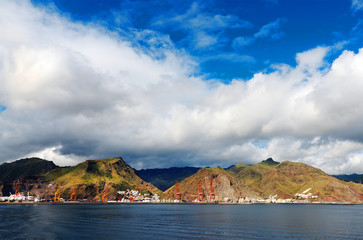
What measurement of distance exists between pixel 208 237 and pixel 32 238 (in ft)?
140

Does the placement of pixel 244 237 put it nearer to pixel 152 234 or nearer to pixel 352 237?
pixel 152 234

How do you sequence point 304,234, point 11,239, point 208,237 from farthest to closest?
point 304,234, point 208,237, point 11,239

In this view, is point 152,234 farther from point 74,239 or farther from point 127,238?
point 74,239

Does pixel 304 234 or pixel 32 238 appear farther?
pixel 304 234

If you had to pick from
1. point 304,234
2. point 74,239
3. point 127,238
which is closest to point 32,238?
point 74,239

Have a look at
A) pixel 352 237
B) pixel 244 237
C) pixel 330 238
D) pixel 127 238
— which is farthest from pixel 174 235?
pixel 352 237

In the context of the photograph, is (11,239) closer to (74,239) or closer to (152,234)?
(74,239)

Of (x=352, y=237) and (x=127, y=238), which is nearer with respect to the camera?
(x=127, y=238)

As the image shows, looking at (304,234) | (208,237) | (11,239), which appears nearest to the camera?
(11,239)

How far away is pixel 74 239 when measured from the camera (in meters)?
66.9

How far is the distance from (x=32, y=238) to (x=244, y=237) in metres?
51.7

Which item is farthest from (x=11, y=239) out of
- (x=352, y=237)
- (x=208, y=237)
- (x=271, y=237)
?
(x=352, y=237)

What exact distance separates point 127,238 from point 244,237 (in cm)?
2912

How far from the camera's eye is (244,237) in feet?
231
